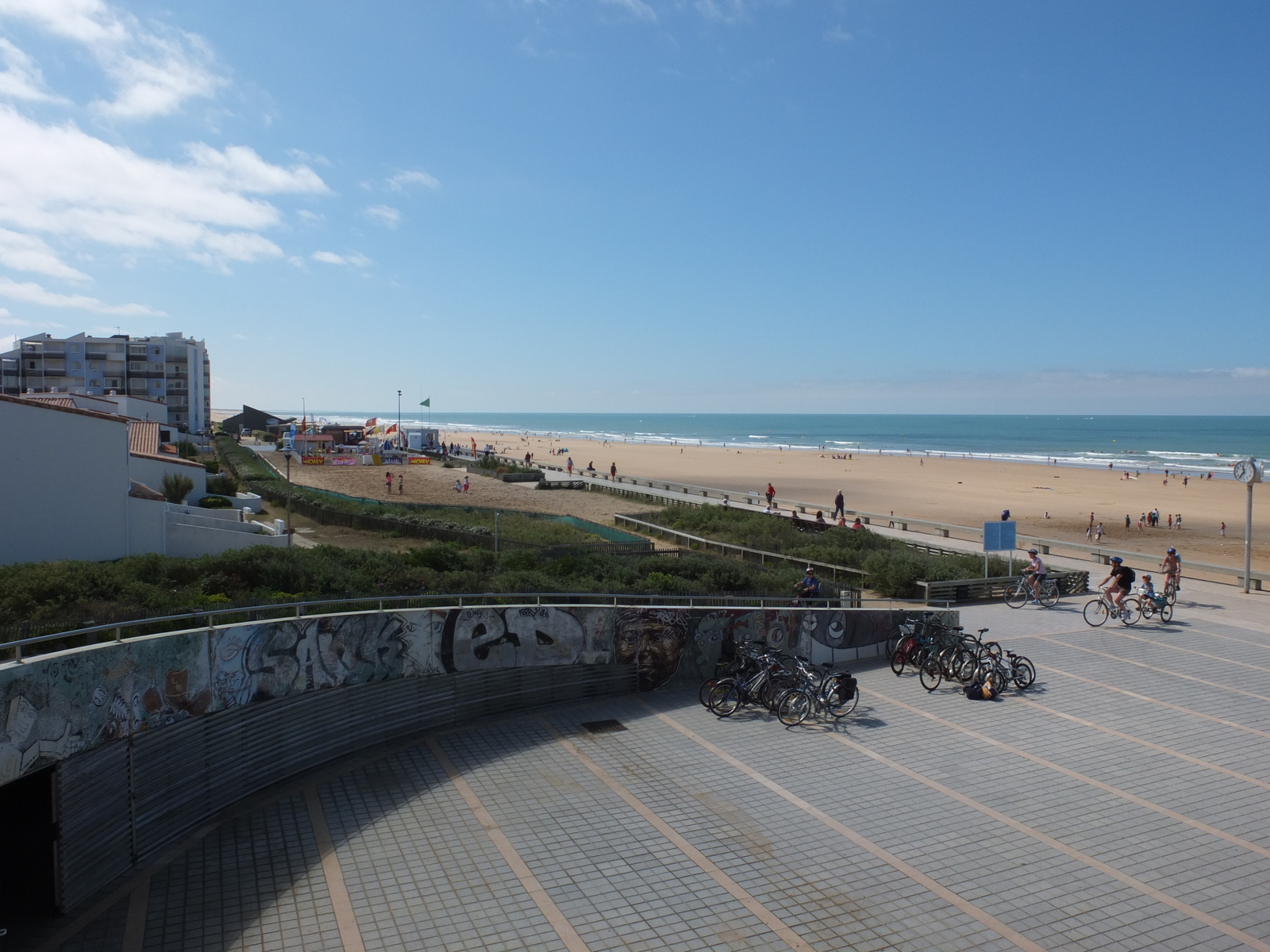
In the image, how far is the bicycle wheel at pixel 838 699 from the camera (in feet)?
39.2

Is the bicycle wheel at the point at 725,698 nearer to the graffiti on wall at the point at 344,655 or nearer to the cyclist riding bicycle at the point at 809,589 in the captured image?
the graffiti on wall at the point at 344,655

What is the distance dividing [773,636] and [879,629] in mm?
2420

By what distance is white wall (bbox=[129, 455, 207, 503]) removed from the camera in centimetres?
2869

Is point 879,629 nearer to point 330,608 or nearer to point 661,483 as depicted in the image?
point 330,608

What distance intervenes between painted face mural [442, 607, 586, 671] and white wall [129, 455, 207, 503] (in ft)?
72.2

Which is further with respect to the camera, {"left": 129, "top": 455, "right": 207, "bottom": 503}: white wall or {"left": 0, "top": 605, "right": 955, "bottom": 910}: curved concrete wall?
{"left": 129, "top": 455, "right": 207, "bottom": 503}: white wall

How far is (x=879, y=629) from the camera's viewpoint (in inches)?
589

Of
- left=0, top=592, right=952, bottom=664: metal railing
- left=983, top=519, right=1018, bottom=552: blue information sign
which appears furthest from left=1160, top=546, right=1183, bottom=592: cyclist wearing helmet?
left=0, top=592, right=952, bottom=664: metal railing

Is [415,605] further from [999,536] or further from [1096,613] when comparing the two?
[999,536]

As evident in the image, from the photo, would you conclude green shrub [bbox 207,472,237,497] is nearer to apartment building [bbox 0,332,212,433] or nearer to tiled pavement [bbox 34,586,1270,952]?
tiled pavement [bbox 34,586,1270,952]

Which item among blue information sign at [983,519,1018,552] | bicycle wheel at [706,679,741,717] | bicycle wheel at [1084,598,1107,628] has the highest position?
blue information sign at [983,519,1018,552]

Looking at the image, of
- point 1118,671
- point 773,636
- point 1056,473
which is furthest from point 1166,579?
point 1056,473

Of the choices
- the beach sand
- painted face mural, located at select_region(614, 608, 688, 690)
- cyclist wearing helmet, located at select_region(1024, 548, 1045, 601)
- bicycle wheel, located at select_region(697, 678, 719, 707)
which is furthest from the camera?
the beach sand

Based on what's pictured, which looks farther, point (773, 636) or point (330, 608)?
point (773, 636)
